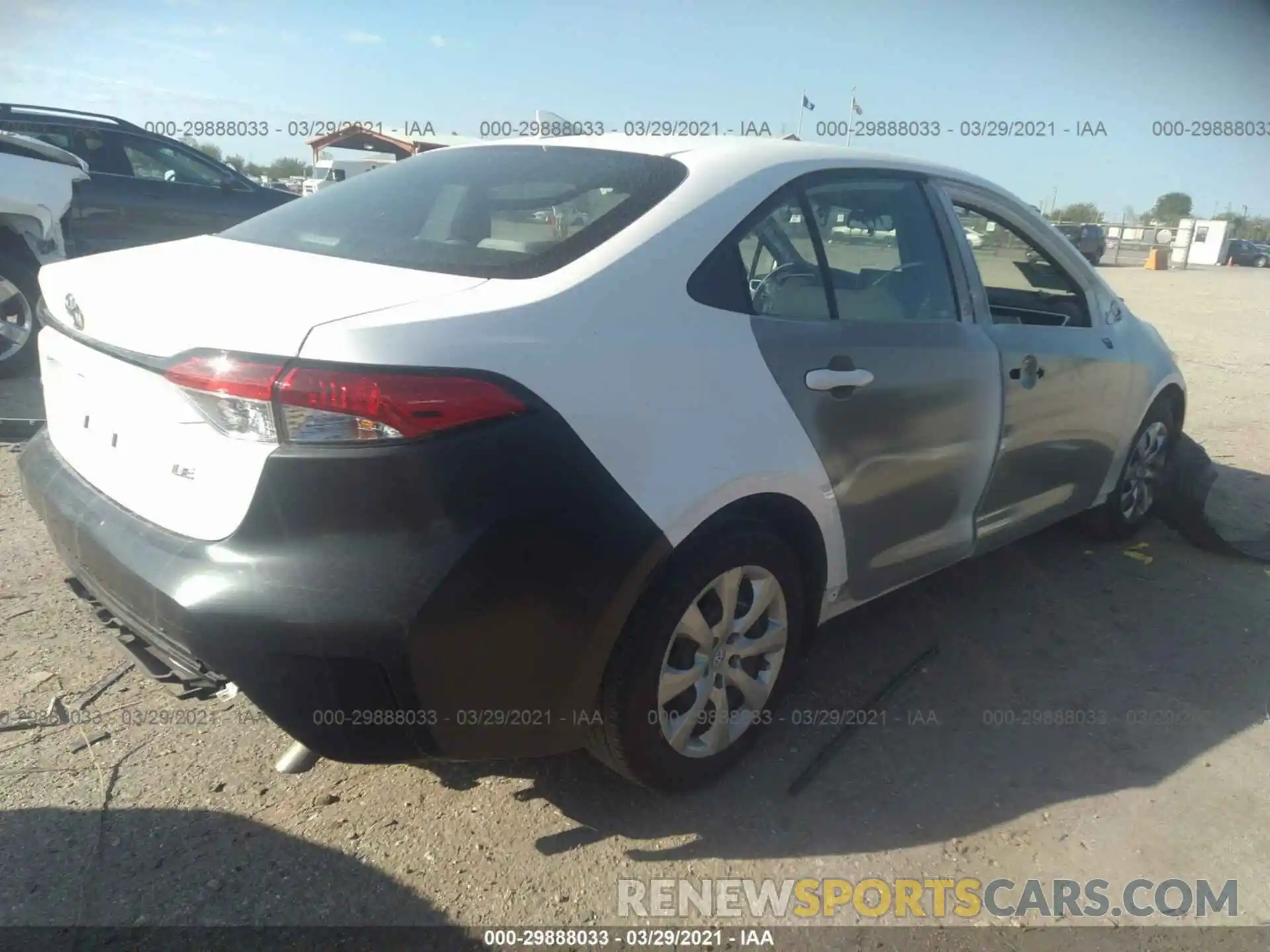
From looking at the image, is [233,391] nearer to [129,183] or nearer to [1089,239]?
[129,183]

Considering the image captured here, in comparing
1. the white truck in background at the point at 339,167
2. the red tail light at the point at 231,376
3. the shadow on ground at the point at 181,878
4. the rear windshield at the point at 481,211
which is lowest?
the shadow on ground at the point at 181,878

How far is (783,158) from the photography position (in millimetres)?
2838

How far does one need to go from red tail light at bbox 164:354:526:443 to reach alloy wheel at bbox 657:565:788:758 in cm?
85

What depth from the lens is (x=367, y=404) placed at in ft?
6.11

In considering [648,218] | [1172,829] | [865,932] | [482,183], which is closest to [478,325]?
[648,218]

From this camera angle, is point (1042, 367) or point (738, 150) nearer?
point (738, 150)

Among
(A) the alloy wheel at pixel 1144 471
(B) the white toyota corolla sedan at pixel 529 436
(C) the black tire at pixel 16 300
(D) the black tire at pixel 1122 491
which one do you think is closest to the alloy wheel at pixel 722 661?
(B) the white toyota corolla sedan at pixel 529 436

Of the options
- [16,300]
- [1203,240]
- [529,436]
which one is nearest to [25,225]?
[16,300]

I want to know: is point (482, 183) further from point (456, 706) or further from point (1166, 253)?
point (1166, 253)

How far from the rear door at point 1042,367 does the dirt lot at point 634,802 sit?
58 cm

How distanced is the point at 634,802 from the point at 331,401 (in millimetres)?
1440

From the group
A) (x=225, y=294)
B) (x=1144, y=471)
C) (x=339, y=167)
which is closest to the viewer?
(x=225, y=294)

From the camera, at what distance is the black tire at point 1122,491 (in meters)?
4.52

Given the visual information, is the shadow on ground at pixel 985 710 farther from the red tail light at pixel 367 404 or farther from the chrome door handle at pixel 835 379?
the red tail light at pixel 367 404
